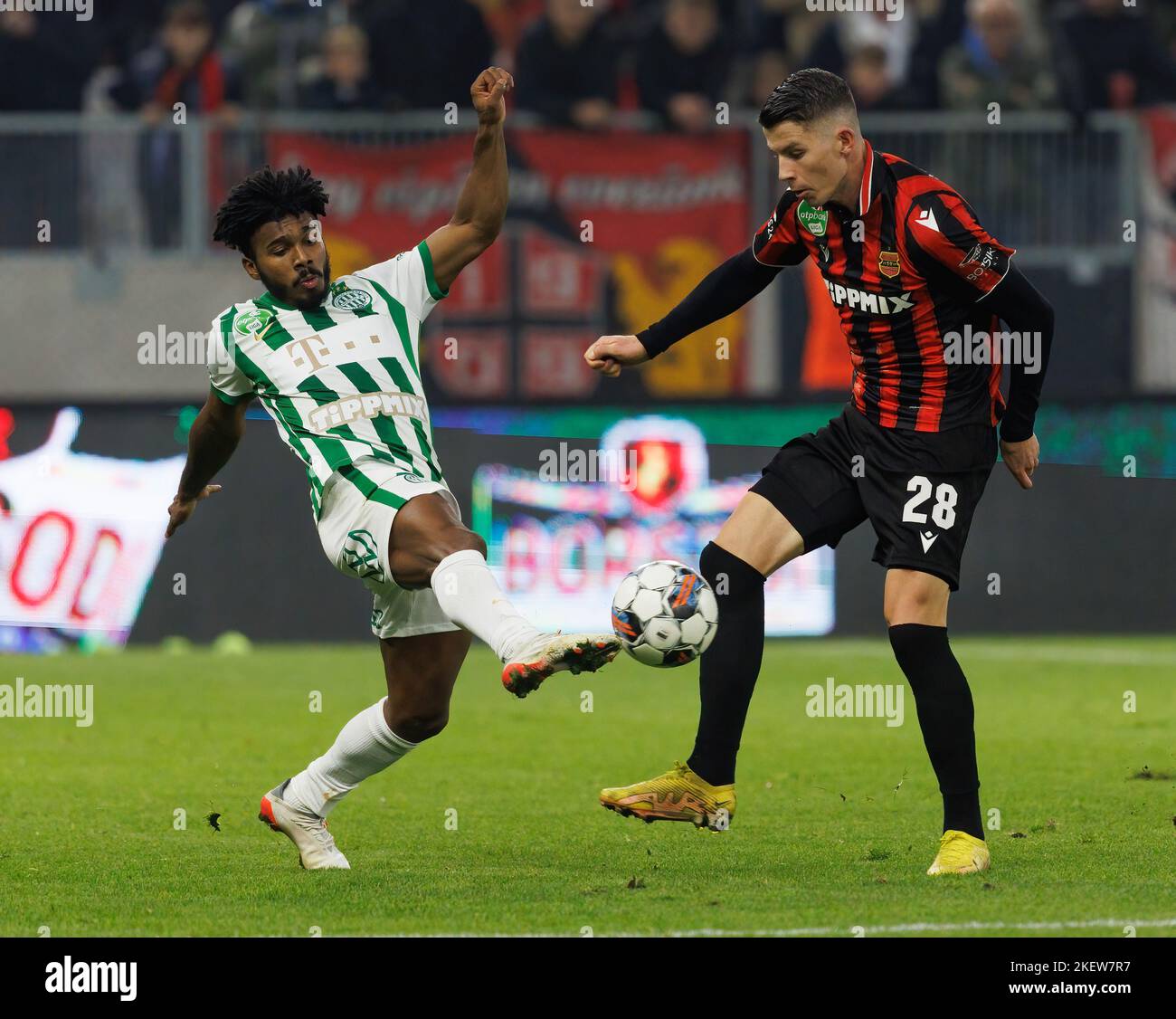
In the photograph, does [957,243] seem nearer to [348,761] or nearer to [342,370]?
[342,370]

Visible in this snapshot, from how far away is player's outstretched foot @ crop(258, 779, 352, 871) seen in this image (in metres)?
6.19

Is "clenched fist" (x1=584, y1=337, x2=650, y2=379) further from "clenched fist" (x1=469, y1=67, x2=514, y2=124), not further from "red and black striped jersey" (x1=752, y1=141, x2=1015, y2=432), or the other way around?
"clenched fist" (x1=469, y1=67, x2=514, y2=124)

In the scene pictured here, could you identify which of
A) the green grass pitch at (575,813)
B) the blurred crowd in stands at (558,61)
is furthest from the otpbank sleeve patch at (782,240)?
Result: the blurred crowd in stands at (558,61)

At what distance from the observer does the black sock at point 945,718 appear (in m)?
5.85

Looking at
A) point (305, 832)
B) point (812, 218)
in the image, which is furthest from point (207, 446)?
point (812, 218)

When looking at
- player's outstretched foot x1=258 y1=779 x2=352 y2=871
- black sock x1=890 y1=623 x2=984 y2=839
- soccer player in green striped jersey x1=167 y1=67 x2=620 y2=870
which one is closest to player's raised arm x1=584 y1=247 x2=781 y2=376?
soccer player in green striped jersey x1=167 y1=67 x2=620 y2=870

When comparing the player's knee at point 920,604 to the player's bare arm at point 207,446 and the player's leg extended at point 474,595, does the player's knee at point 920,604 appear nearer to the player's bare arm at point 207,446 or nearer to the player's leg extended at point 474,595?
the player's leg extended at point 474,595

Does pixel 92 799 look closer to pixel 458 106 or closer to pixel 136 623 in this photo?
pixel 136 623

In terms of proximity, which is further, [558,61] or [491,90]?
[558,61]

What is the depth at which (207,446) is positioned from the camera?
21.4ft

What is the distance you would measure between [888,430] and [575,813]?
211cm

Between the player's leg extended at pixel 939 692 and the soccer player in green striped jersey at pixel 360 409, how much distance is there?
128 centimetres

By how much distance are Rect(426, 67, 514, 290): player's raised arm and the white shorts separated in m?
0.79

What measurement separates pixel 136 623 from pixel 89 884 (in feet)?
25.4
